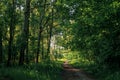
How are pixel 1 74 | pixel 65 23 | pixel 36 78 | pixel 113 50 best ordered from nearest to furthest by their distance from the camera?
pixel 1 74 < pixel 36 78 < pixel 113 50 < pixel 65 23

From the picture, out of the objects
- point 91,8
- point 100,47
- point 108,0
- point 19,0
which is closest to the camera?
point 108,0

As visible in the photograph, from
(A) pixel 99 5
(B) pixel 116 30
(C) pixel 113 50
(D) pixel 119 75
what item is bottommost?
(D) pixel 119 75

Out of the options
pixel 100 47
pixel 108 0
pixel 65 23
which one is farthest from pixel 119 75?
pixel 65 23

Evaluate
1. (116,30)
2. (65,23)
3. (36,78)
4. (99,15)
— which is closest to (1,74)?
(36,78)

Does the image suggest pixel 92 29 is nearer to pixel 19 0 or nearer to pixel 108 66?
pixel 108 66

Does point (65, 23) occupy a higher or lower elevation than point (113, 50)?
higher

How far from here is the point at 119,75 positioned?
15.6m

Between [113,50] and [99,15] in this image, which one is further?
[113,50]

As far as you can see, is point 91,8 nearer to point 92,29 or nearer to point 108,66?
point 92,29

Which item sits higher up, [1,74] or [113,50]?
[113,50]

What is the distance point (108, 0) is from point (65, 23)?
6563 millimetres

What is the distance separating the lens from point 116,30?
1617cm

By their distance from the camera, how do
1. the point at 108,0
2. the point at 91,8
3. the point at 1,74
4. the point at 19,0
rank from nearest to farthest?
1. the point at 1,74
2. the point at 108,0
3. the point at 91,8
4. the point at 19,0

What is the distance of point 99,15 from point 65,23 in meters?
6.15
